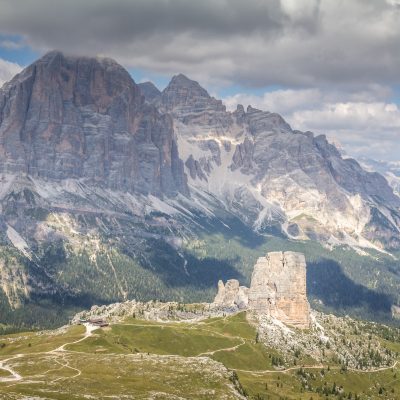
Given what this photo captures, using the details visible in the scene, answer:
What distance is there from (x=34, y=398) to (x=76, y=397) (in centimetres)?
1387

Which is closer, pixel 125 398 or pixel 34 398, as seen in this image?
pixel 34 398

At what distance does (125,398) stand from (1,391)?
34641 millimetres

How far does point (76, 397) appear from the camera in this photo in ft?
637

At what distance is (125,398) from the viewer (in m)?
200

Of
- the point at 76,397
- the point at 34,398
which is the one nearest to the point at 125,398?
the point at 76,397

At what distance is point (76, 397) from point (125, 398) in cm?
1436

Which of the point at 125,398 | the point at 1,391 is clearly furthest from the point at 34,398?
the point at 125,398

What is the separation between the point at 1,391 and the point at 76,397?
2045 cm

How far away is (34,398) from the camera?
18438 centimetres

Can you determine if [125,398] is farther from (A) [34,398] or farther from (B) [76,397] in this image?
(A) [34,398]

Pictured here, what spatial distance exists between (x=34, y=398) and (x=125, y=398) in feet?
90.7

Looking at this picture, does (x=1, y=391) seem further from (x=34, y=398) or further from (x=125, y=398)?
(x=125, y=398)
